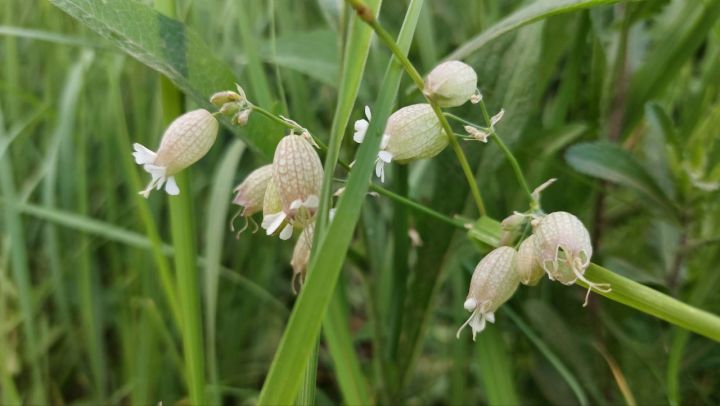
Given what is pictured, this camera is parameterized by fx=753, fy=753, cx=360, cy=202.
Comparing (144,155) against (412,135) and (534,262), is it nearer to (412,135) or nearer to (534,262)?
(412,135)

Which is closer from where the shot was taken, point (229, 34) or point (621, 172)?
point (621, 172)

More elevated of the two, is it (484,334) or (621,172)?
(621,172)

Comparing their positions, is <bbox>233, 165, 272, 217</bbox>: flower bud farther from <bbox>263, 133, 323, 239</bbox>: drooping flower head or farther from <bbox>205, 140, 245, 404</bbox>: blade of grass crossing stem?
<bbox>205, 140, 245, 404</bbox>: blade of grass crossing stem

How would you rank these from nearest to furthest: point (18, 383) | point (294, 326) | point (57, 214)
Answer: point (294, 326)
point (57, 214)
point (18, 383)

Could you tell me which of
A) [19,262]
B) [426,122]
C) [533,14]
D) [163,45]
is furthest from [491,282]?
[19,262]

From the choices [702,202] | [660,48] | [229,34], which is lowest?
[702,202]

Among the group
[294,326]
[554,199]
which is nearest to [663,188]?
[554,199]

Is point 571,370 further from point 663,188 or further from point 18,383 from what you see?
point 18,383
